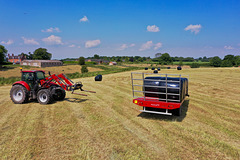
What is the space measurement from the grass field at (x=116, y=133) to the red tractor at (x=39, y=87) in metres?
0.96

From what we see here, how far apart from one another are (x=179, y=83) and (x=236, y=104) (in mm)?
6322

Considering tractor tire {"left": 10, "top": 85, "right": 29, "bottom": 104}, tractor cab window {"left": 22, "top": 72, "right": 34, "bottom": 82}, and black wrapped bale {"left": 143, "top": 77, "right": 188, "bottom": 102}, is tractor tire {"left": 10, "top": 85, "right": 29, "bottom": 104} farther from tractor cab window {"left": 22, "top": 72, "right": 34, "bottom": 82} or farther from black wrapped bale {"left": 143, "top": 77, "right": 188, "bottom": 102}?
black wrapped bale {"left": 143, "top": 77, "right": 188, "bottom": 102}

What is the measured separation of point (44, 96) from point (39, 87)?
82 cm

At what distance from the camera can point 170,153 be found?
4.86 meters

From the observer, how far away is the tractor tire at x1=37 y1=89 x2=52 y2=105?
10.0 meters

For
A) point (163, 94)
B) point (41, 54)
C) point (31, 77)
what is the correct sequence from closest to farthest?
point (163, 94)
point (31, 77)
point (41, 54)

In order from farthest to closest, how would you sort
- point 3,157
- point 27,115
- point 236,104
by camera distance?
point 236,104 → point 27,115 → point 3,157

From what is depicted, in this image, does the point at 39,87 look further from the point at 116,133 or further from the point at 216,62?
the point at 216,62

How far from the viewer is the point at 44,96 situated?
10359 mm

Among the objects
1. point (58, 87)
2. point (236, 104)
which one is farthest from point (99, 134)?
point (236, 104)

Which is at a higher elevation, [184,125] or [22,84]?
[22,84]

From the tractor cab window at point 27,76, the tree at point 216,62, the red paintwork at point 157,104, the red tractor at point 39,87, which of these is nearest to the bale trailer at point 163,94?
the red paintwork at point 157,104

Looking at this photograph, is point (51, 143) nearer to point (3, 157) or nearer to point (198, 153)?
point (3, 157)

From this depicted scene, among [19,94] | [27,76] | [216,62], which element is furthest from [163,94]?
[216,62]
